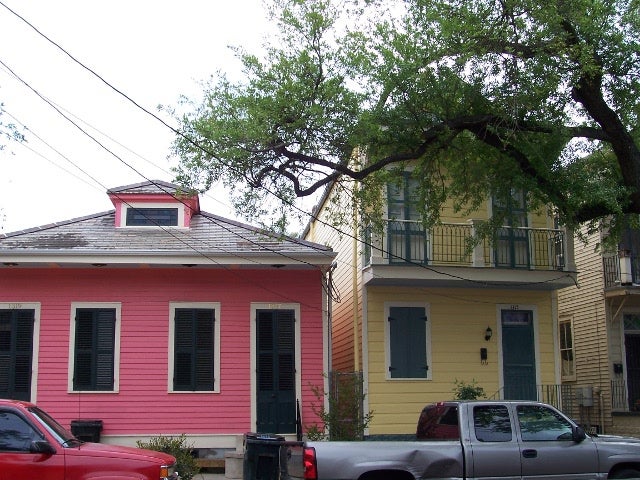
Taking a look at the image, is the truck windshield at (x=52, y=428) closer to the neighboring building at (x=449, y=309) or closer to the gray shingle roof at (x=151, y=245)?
the gray shingle roof at (x=151, y=245)

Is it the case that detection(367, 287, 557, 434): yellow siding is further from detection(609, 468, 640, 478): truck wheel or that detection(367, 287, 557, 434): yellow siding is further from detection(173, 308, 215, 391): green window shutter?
detection(609, 468, 640, 478): truck wheel

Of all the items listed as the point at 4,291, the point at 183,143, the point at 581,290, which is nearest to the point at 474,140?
the point at 183,143

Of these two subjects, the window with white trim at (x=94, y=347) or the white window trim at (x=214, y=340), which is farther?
the white window trim at (x=214, y=340)

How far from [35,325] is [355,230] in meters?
7.26

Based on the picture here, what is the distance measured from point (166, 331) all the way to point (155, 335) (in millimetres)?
242

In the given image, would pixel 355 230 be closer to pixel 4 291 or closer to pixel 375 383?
pixel 375 383

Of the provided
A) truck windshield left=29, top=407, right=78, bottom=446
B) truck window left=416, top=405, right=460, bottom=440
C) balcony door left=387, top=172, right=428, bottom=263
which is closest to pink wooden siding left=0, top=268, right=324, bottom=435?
balcony door left=387, top=172, right=428, bottom=263

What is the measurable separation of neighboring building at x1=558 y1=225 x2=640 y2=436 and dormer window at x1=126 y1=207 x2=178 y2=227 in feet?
34.5

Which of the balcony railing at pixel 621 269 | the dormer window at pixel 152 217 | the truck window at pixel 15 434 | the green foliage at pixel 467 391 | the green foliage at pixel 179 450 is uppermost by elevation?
the dormer window at pixel 152 217

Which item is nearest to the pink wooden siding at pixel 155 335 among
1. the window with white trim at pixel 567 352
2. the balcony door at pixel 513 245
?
the balcony door at pixel 513 245

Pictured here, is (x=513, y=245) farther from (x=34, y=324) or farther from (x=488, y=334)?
(x=34, y=324)

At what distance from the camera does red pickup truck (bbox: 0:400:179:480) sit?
8844mm

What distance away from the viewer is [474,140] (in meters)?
15.9

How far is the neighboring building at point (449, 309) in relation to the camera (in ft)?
58.0
